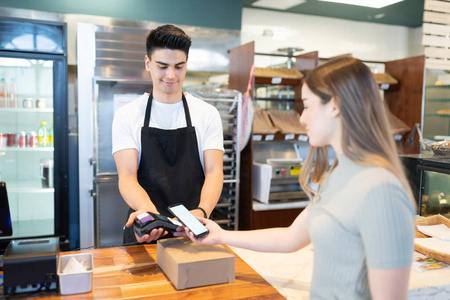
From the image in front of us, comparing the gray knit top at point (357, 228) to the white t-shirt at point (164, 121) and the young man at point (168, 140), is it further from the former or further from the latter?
the white t-shirt at point (164, 121)

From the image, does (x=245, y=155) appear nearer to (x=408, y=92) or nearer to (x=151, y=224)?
(x=408, y=92)

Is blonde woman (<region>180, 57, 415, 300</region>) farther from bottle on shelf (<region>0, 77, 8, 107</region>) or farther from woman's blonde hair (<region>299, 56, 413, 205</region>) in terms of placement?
bottle on shelf (<region>0, 77, 8, 107</region>)

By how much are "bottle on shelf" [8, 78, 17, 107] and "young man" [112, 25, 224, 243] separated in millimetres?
2417

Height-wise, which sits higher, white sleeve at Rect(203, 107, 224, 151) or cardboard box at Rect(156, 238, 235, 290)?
white sleeve at Rect(203, 107, 224, 151)

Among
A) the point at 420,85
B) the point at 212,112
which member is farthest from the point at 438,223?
the point at 420,85

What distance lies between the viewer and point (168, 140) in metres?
2.07

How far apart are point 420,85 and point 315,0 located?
1805mm

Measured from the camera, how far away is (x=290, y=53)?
16.0 ft

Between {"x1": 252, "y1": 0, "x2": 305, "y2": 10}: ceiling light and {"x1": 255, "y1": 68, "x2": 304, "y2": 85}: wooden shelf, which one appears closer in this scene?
{"x1": 255, "y1": 68, "x2": 304, "y2": 85}: wooden shelf

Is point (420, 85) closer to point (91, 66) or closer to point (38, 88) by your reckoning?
point (91, 66)

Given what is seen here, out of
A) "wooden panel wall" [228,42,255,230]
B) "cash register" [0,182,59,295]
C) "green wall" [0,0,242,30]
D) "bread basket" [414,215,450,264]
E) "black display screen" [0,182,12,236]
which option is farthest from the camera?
"green wall" [0,0,242,30]

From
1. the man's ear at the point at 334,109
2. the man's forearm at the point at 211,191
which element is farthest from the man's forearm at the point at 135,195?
the man's ear at the point at 334,109

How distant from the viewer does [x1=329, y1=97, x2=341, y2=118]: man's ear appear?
0.96m

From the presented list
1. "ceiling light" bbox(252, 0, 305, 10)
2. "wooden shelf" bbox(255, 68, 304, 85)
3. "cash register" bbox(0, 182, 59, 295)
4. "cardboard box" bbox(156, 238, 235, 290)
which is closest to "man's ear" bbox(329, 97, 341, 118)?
"cardboard box" bbox(156, 238, 235, 290)
